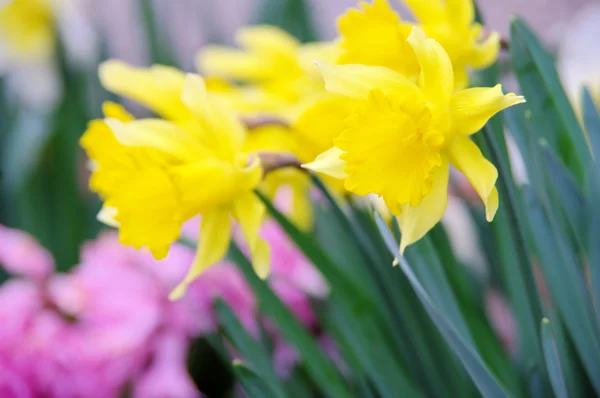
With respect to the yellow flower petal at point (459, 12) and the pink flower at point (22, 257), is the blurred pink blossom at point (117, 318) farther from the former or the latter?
the yellow flower petal at point (459, 12)

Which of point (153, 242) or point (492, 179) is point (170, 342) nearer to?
point (153, 242)

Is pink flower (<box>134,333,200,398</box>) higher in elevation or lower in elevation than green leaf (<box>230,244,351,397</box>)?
lower

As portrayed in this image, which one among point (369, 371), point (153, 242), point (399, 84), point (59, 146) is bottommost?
point (59, 146)

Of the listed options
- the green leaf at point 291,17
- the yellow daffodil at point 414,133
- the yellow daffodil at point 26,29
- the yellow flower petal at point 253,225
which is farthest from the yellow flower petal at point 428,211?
the yellow daffodil at point 26,29

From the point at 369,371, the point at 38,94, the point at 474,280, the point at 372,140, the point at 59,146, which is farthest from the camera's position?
the point at 38,94

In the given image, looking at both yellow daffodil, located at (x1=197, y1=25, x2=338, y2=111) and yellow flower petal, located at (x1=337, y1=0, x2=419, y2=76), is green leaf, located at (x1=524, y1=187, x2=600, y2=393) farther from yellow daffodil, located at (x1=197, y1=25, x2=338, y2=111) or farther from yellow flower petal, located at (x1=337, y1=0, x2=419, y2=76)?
yellow daffodil, located at (x1=197, y1=25, x2=338, y2=111)

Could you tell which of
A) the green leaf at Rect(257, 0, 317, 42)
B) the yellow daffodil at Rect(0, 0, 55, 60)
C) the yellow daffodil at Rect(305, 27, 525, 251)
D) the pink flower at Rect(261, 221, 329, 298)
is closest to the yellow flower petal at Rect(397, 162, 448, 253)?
the yellow daffodil at Rect(305, 27, 525, 251)

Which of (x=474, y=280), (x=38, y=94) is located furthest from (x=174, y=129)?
(x=38, y=94)
